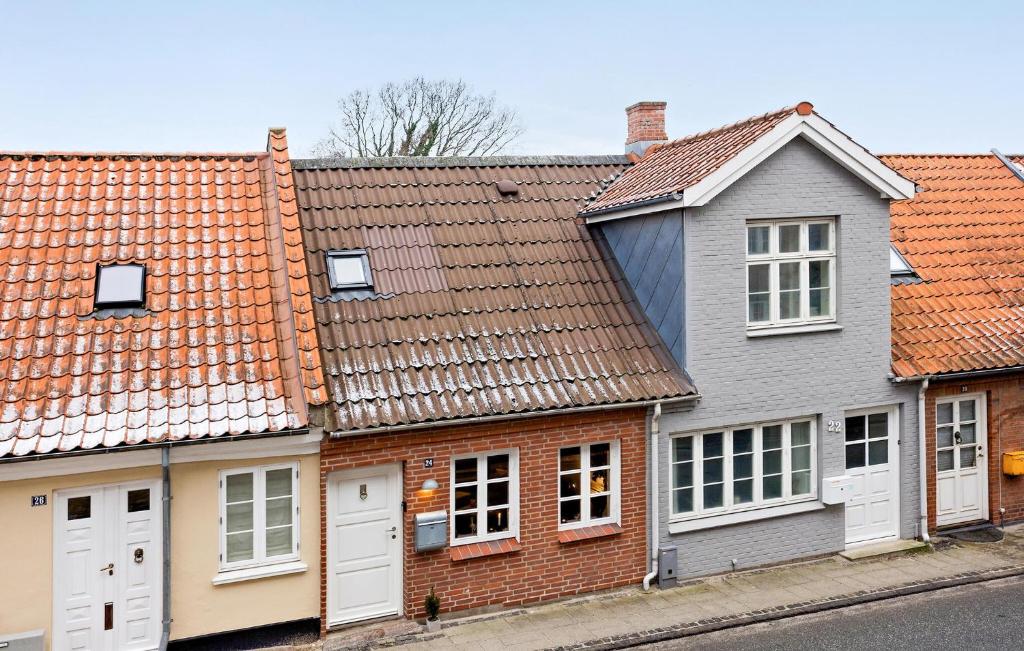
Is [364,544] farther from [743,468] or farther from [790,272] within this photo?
[790,272]

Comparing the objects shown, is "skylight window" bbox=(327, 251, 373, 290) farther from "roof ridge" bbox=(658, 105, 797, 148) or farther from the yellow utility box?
the yellow utility box

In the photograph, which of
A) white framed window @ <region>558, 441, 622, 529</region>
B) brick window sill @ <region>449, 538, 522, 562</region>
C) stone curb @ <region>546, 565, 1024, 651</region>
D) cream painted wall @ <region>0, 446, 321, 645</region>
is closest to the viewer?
cream painted wall @ <region>0, 446, 321, 645</region>

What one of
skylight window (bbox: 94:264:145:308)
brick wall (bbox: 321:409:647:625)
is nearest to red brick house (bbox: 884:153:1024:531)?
brick wall (bbox: 321:409:647:625)

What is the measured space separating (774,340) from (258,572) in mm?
7339

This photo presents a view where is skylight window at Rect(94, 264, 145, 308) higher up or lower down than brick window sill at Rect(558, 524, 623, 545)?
higher up

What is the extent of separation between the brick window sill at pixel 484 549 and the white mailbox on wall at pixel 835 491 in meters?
4.62

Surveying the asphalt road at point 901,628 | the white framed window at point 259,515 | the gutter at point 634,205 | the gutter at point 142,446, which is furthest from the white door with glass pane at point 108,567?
the gutter at point 634,205

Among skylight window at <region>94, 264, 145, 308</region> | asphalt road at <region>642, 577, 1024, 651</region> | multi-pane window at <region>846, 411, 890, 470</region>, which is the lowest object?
asphalt road at <region>642, 577, 1024, 651</region>

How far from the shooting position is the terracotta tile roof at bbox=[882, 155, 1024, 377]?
40.2ft

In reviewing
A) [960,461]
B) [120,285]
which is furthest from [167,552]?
[960,461]

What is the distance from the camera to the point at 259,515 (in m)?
9.05

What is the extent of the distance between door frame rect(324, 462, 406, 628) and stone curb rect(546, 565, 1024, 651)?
1994 mm

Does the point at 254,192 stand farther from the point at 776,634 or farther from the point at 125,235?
the point at 776,634

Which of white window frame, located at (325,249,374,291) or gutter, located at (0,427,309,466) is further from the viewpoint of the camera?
white window frame, located at (325,249,374,291)
